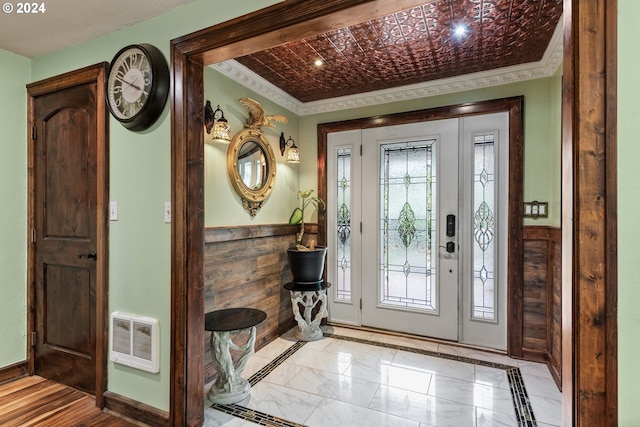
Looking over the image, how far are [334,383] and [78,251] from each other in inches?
79.7

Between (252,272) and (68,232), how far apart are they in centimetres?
138

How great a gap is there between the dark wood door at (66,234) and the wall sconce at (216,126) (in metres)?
0.70

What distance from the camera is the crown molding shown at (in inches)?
97.5

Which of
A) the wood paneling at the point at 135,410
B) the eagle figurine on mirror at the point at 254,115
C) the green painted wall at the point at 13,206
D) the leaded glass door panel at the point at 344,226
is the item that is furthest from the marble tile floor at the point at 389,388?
the eagle figurine on mirror at the point at 254,115

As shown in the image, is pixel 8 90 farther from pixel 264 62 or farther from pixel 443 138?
pixel 443 138

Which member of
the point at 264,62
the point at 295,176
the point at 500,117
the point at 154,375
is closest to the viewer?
the point at 154,375

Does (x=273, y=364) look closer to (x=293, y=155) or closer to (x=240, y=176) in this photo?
(x=240, y=176)

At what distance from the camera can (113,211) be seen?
76.4 inches

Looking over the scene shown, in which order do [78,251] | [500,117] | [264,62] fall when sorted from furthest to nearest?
[500,117] < [264,62] < [78,251]

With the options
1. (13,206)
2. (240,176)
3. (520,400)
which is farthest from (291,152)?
(520,400)

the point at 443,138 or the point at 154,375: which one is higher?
the point at 443,138

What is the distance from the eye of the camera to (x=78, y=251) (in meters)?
2.11

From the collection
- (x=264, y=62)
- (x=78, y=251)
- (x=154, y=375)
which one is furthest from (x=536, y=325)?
(x=78, y=251)

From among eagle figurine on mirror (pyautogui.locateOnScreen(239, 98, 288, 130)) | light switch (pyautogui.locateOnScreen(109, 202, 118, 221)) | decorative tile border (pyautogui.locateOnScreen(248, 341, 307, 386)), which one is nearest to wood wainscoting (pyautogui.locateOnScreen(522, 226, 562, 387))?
decorative tile border (pyautogui.locateOnScreen(248, 341, 307, 386))
